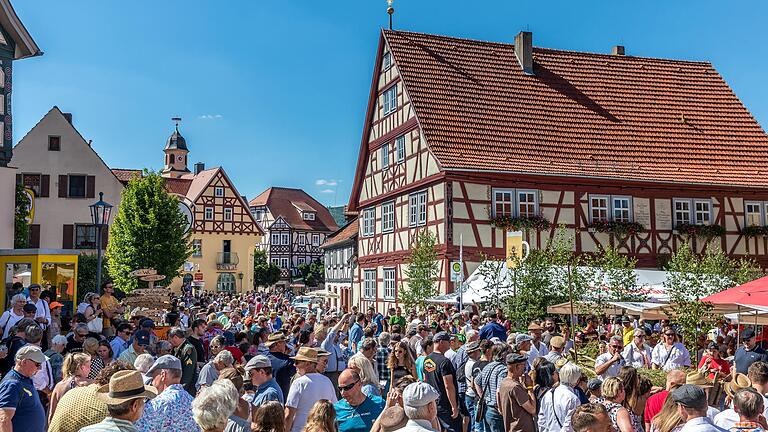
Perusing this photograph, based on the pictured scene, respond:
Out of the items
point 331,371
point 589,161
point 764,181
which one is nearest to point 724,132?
point 764,181

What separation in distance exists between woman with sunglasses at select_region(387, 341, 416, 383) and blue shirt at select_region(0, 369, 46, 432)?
4.13 metres

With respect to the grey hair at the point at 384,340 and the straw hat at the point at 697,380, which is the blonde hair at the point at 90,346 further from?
the straw hat at the point at 697,380

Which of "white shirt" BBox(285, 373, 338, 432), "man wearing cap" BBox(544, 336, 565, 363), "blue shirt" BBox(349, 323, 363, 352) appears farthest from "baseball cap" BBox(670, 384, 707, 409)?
"blue shirt" BBox(349, 323, 363, 352)

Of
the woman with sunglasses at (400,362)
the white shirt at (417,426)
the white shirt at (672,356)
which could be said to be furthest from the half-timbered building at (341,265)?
the white shirt at (417,426)

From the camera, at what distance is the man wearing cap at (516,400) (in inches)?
304

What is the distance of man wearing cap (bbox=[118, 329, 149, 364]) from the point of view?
985 cm

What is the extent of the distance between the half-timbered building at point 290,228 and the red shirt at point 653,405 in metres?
75.5

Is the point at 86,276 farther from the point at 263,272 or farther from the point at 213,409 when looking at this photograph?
the point at 263,272

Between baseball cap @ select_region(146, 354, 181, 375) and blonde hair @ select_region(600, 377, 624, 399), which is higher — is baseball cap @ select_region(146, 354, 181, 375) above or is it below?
above

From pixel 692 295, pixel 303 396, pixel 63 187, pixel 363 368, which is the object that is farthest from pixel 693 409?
pixel 63 187

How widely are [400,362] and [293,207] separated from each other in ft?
267

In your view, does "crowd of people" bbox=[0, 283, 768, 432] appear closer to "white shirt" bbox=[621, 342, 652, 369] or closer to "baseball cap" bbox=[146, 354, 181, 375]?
"baseball cap" bbox=[146, 354, 181, 375]

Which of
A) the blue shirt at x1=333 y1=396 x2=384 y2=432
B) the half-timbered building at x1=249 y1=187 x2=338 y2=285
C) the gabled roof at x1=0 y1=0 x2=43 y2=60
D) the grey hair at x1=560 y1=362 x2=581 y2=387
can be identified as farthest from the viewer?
the half-timbered building at x1=249 y1=187 x2=338 y2=285

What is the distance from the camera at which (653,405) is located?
6.88 meters
